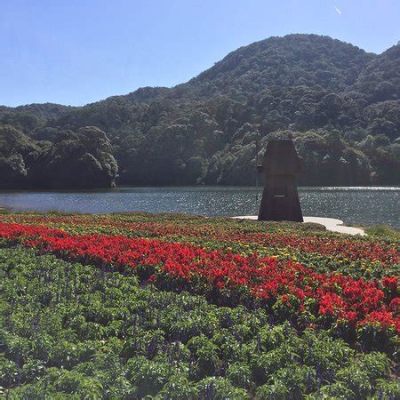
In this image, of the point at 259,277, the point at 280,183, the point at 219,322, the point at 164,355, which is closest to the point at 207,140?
the point at 280,183

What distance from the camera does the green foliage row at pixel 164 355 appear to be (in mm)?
5926

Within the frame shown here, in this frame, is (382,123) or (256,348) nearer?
(256,348)

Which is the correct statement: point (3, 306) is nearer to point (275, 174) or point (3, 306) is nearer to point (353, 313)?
point (353, 313)

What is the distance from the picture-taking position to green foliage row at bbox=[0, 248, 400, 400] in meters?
5.93

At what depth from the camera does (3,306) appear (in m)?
8.98

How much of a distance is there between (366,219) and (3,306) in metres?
45.5

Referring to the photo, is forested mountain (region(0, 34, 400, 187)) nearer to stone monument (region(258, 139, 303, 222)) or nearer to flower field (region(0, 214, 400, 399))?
stone monument (region(258, 139, 303, 222))

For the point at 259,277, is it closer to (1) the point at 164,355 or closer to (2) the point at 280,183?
(1) the point at 164,355

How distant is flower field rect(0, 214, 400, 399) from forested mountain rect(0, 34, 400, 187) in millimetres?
111004

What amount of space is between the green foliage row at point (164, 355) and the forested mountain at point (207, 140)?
378 ft

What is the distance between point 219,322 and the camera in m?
8.62

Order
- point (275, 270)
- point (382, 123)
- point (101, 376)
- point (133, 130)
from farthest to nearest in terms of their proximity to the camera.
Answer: point (133, 130) < point (382, 123) < point (275, 270) < point (101, 376)

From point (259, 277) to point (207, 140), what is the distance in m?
149

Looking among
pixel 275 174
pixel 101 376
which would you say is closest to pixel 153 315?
pixel 101 376
